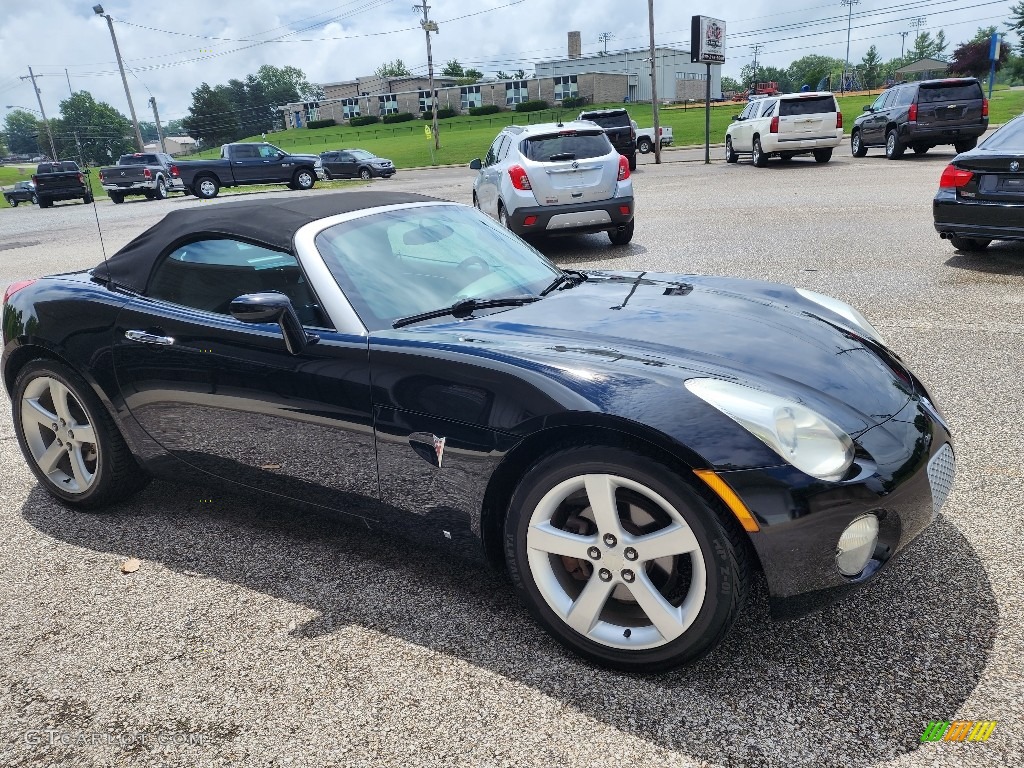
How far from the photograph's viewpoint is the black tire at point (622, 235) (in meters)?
10.3

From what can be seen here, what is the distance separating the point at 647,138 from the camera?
114 feet

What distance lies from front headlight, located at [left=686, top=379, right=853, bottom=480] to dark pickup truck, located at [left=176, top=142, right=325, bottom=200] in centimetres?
2923

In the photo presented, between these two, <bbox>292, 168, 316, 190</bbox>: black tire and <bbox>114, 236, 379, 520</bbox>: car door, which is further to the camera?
<bbox>292, 168, 316, 190</bbox>: black tire

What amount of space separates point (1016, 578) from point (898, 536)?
30.6 inches

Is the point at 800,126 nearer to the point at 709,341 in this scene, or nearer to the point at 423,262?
the point at 423,262

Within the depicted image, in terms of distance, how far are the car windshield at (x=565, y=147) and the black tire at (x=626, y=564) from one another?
8229 mm

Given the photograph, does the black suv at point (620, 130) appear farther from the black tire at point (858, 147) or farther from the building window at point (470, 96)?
the building window at point (470, 96)

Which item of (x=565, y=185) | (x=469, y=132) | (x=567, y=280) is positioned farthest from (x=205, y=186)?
(x=469, y=132)

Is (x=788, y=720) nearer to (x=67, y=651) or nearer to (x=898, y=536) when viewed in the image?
(x=898, y=536)

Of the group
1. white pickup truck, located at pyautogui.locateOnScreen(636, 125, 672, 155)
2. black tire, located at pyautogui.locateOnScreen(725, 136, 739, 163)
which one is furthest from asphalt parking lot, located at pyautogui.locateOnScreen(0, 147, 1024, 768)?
white pickup truck, located at pyautogui.locateOnScreen(636, 125, 672, 155)

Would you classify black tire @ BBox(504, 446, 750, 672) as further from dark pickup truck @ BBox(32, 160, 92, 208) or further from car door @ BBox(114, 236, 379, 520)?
dark pickup truck @ BBox(32, 160, 92, 208)

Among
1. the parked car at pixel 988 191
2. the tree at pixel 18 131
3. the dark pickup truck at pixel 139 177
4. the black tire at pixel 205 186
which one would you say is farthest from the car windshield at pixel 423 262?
the tree at pixel 18 131

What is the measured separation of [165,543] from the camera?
338cm

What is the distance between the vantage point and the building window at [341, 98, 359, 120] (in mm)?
128288
